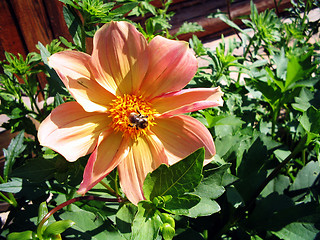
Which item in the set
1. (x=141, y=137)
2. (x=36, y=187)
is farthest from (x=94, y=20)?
(x=36, y=187)

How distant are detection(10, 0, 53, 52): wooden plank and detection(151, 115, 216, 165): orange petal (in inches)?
69.9

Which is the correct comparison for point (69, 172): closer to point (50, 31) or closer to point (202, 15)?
point (50, 31)

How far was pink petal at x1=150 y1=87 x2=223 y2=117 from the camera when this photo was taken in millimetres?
720

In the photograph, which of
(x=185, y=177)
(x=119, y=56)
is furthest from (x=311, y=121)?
(x=119, y=56)

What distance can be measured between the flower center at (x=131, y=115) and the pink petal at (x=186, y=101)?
32 millimetres

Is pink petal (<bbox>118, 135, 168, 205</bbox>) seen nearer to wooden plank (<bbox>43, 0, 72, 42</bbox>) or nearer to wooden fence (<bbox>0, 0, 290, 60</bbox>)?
wooden fence (<bbox>0, 0, 290, 60</bbox>)

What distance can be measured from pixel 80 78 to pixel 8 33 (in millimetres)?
1773

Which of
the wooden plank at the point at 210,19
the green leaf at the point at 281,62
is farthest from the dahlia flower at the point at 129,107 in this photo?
the wooden plank at the point at 210,19

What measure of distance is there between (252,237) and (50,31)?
6.61 ft

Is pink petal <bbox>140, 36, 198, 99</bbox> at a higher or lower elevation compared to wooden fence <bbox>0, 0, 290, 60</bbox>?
lower

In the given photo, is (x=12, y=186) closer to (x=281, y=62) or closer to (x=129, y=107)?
(x=129, y=107)

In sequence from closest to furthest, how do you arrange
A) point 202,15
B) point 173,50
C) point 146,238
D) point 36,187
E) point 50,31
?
point 146,238
point 173,50
point 36,187
point 50,31
point 202,15

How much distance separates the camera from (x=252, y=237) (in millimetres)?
1072

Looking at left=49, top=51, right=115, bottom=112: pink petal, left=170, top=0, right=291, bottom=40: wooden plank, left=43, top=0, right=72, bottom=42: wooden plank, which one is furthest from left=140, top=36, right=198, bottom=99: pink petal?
left=170, top=0, right=291, bottom=40: wooden plank
